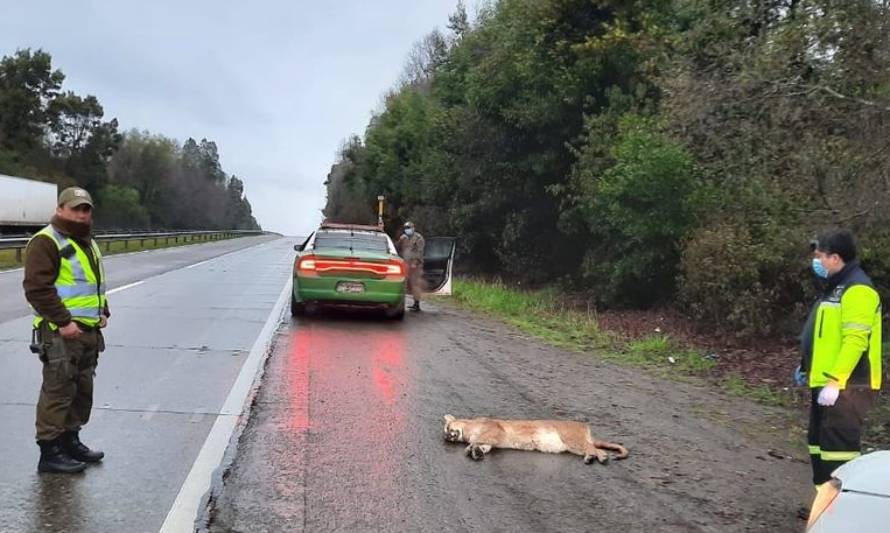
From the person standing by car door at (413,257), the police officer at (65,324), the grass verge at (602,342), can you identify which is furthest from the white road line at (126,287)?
the police officer at (65,324)

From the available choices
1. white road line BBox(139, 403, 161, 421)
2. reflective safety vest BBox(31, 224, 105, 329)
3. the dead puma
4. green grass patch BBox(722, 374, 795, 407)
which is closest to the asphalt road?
white road line BBox(139, 403, 161, 421)

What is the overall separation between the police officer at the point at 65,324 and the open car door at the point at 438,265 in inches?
579

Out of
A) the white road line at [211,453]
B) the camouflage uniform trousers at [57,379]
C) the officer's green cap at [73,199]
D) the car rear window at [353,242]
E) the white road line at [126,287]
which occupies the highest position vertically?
the officer's green cap at [73,199]

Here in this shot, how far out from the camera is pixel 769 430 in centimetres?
712

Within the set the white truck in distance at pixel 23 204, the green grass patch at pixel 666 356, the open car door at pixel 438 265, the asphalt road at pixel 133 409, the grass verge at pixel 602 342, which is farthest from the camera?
the white truck in distance at pixel 23 204

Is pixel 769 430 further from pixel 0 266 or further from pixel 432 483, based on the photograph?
pixel 0 266

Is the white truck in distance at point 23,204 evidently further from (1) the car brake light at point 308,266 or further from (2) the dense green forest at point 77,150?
(1) the car brake light at point 308,266

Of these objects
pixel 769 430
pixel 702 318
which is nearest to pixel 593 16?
pixel 702 318

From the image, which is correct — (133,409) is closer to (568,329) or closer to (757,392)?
(757,392)

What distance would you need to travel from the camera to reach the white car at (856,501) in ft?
8.04

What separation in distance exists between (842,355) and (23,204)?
4106cm

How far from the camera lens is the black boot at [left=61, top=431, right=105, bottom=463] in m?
5.26

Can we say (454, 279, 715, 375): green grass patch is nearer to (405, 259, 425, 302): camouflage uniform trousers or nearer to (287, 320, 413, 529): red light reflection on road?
(405, 259, 425, 302): camouflage uniform trousers

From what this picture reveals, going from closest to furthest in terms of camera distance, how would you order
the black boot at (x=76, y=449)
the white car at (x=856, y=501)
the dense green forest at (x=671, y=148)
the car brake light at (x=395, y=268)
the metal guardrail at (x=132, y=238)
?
the white car at (x=856, y=501)
the black boot at (x=76, y=449)
the dense green forest at (x=671, y=148)
the car brake light at (x=395, y=268)
the metal guardrail at (x=132, y=238)
